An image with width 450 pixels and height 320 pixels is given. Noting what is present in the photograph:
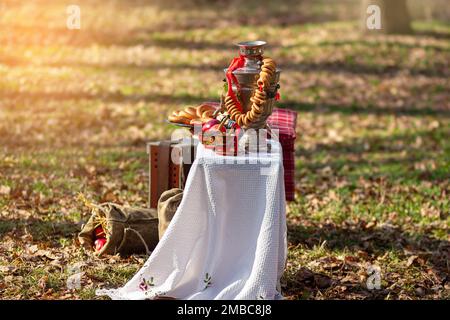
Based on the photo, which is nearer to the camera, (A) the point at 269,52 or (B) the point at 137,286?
(B) the point at 137,286

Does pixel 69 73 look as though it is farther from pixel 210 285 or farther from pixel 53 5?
pixel 210 285

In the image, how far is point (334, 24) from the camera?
1684cm

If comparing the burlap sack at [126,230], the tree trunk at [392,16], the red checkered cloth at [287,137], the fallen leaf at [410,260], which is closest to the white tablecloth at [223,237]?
the burlap sack at [126,230]

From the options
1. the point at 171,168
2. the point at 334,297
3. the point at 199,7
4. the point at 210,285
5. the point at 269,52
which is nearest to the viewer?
the point at 210,285

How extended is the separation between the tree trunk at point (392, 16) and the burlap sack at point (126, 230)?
995cm

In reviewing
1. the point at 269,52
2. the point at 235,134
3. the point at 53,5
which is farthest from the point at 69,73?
the point at 235,134

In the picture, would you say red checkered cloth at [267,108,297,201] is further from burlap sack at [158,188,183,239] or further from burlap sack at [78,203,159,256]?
burlap sack at [78,203,159,256]

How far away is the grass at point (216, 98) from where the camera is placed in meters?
6.41

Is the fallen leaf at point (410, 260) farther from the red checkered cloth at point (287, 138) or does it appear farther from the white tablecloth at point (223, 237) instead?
the white tablecloth at point (223, 237)

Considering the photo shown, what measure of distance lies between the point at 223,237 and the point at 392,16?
11.1m

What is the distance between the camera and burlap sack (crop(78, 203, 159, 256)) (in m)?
6.36

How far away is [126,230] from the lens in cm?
637

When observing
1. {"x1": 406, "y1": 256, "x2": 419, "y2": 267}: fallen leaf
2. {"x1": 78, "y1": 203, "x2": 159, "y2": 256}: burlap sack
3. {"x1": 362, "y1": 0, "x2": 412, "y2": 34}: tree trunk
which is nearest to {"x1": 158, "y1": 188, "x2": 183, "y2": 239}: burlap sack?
{"x1": 78, "y1": 203, "x2": 159, "y2": 256}: burlap sack
